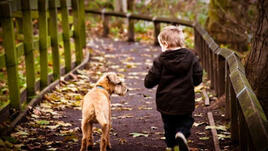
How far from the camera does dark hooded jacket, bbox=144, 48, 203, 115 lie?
4.27 meters

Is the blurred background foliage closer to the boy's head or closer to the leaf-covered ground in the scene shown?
the leaf-covered ground

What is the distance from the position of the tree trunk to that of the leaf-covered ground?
728 mm

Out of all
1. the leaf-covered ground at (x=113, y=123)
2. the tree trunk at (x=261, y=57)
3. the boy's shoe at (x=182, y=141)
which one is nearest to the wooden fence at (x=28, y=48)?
the leaf-covered ground at (x=113, y=123)

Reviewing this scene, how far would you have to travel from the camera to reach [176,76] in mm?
4336

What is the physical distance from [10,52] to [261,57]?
11.1 ft

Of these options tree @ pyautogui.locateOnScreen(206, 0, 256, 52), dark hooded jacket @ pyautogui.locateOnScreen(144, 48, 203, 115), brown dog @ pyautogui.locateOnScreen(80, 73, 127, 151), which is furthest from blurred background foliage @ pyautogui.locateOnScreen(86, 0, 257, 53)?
brown dog @ pyautogui.locateOnScreen(80, 73, 127, 151)

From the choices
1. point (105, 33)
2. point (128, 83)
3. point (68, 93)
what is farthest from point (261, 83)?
point (105, 33)

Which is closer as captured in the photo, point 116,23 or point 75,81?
point 75,81

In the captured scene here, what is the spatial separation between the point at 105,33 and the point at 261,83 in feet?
42.2

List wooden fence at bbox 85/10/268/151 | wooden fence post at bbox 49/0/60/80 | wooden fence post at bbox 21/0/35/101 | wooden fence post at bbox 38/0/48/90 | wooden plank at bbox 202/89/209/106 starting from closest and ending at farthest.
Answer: wooden fence at bbox 85/10/268/151
wooden fence post at bbox 21/0/35/101
wooden plank at bbox 202/89/209/106
wooden fence post at bbox 38/0/48/90
wooden fence post at bbox 49/0/60/80

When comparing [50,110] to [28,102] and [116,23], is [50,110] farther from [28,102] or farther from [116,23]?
[116,23]

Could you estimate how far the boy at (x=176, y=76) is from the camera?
4277 millimetres

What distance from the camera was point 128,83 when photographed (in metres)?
9.57

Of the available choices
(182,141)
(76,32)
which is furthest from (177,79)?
(76,32)
